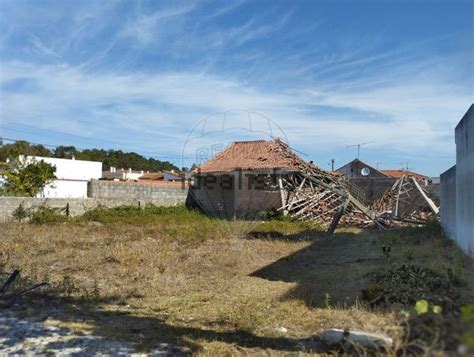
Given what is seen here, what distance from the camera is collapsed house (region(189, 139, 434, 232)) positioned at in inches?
643

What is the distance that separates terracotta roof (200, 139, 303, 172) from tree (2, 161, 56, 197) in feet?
22.6

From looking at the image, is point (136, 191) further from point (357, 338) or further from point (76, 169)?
point (76, 169)

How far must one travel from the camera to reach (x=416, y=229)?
11.7 metres

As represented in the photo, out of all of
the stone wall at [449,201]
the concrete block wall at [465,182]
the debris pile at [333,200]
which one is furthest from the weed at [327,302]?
the debris pile at [333,200]

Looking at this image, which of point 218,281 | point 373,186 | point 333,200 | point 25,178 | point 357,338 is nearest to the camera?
point 357,338

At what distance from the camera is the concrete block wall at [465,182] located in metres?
6.67

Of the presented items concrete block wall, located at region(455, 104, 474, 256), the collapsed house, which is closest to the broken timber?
the collapsed house

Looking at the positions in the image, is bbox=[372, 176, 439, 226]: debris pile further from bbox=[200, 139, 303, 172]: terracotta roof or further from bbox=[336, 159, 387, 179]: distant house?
bbox=[336, 159, 387, 179]: distant house

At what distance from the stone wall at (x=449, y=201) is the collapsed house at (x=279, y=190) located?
4.24m

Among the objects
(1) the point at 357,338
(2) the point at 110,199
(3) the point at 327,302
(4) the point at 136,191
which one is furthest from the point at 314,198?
(1) the point at 357,338

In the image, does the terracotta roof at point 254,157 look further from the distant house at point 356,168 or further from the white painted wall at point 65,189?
the distant house at point 356,168

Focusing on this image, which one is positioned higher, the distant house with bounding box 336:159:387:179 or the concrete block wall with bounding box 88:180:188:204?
the distant house with bounding box 336:159:387:179

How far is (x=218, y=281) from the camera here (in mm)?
6590

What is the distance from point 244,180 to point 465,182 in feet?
38.0
